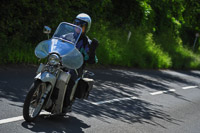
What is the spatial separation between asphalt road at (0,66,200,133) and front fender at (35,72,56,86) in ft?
2.50

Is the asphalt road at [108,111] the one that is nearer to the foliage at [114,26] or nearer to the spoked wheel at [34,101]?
the spoked wheel at [34,101]

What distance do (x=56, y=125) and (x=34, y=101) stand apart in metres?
0.64

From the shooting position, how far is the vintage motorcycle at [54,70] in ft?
17.4

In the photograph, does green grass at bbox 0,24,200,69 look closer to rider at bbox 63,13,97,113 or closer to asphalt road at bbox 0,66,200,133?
asphalt road at bbox 0,66,200,133

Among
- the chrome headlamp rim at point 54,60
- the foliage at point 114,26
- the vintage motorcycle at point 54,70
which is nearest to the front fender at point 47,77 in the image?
the vintage motorcycle at point 54,70

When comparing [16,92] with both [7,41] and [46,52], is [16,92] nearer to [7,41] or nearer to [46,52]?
[46,52]

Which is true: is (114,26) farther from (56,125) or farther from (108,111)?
(56,125)

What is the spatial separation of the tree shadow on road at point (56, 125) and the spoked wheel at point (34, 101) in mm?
146

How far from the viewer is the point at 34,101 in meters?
5.35

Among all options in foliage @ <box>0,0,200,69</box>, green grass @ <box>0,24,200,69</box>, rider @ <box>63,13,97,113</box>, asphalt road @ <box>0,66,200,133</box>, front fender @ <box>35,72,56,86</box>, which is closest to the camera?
front fender @ <box>35,72,56,86</box>

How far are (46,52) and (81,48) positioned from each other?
78 centimetres

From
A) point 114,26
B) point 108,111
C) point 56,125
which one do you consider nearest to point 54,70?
point 56,125

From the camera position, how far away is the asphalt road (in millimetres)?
5691

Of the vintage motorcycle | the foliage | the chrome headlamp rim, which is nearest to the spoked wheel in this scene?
the vintage motorcycle
